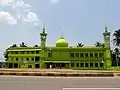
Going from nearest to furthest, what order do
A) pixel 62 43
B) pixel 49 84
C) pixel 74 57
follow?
pixel 49 84
pixel 74 57
pixel 62 43

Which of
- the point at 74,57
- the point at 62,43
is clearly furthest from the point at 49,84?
the point at 62,43

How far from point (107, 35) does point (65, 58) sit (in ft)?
36.1

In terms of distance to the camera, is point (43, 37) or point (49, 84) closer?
point (49, 84)

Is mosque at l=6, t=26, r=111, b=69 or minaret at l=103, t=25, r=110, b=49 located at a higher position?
minaret at l=103, t=25, r=110, b=49

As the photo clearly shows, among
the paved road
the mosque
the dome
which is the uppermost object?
the dome

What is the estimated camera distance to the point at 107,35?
56281mm

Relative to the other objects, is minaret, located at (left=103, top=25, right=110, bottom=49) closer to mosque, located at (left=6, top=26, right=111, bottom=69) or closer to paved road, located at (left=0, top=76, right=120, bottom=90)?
mosque, located at (left=6, top=26, right=111, bottom=69)

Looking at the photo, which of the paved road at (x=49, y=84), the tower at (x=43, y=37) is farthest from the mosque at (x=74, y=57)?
the paved road at (x=49, y=84)

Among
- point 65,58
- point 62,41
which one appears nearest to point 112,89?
point 65,58

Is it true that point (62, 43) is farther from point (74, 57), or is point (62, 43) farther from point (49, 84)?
point (49, 84)

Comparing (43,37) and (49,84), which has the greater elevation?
(43,37)

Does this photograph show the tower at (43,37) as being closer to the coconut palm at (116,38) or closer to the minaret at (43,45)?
the minaret at (43,45)

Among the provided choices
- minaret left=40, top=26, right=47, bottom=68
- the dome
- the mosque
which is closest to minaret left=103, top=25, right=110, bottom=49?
the mosque

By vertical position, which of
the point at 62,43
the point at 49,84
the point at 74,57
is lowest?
the point at 49,84
